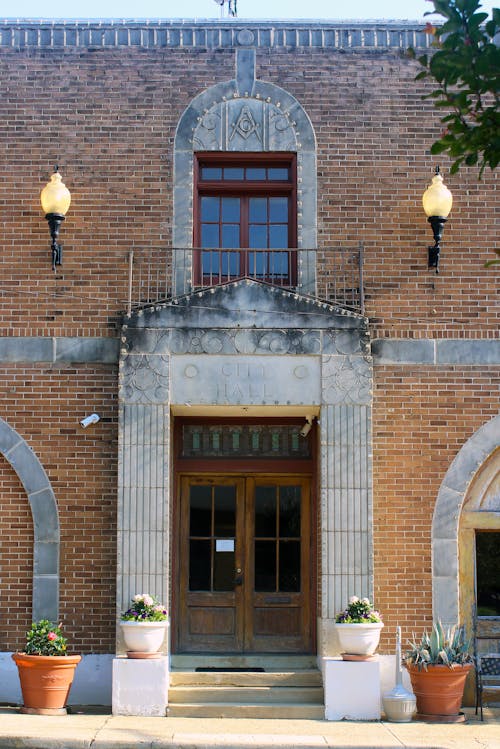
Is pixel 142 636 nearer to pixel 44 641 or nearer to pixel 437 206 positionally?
pixel 44 641

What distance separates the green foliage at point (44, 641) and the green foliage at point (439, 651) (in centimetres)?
392

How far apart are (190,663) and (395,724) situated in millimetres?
2690

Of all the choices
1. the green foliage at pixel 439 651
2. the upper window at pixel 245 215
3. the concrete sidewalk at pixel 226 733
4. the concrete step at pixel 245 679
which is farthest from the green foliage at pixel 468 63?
the concrete step at pixel 245 679

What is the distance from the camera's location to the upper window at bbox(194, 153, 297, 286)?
1405 cm

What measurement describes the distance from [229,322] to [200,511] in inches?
103

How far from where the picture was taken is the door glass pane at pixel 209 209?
14219 mm

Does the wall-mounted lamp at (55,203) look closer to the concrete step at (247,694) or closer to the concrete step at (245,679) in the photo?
the concrete step at (245,679)

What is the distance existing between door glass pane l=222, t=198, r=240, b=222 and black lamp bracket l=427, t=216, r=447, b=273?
96.3 inches

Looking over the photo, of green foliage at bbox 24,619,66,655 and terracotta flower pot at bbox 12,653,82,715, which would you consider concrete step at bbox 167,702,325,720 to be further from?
green foliage at bbox 24,619,66,655

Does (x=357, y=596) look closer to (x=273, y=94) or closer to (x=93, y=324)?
(x=93, y=324)

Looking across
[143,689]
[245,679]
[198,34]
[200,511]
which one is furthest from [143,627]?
[198,34]

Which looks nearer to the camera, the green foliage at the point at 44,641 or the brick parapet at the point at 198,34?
the green foliage at the point at 44,641

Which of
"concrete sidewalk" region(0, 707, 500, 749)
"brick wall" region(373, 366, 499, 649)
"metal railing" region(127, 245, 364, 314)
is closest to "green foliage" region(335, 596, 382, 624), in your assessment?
"brick wall" region(373, 366, 499, 649)

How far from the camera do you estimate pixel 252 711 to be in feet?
41.1
